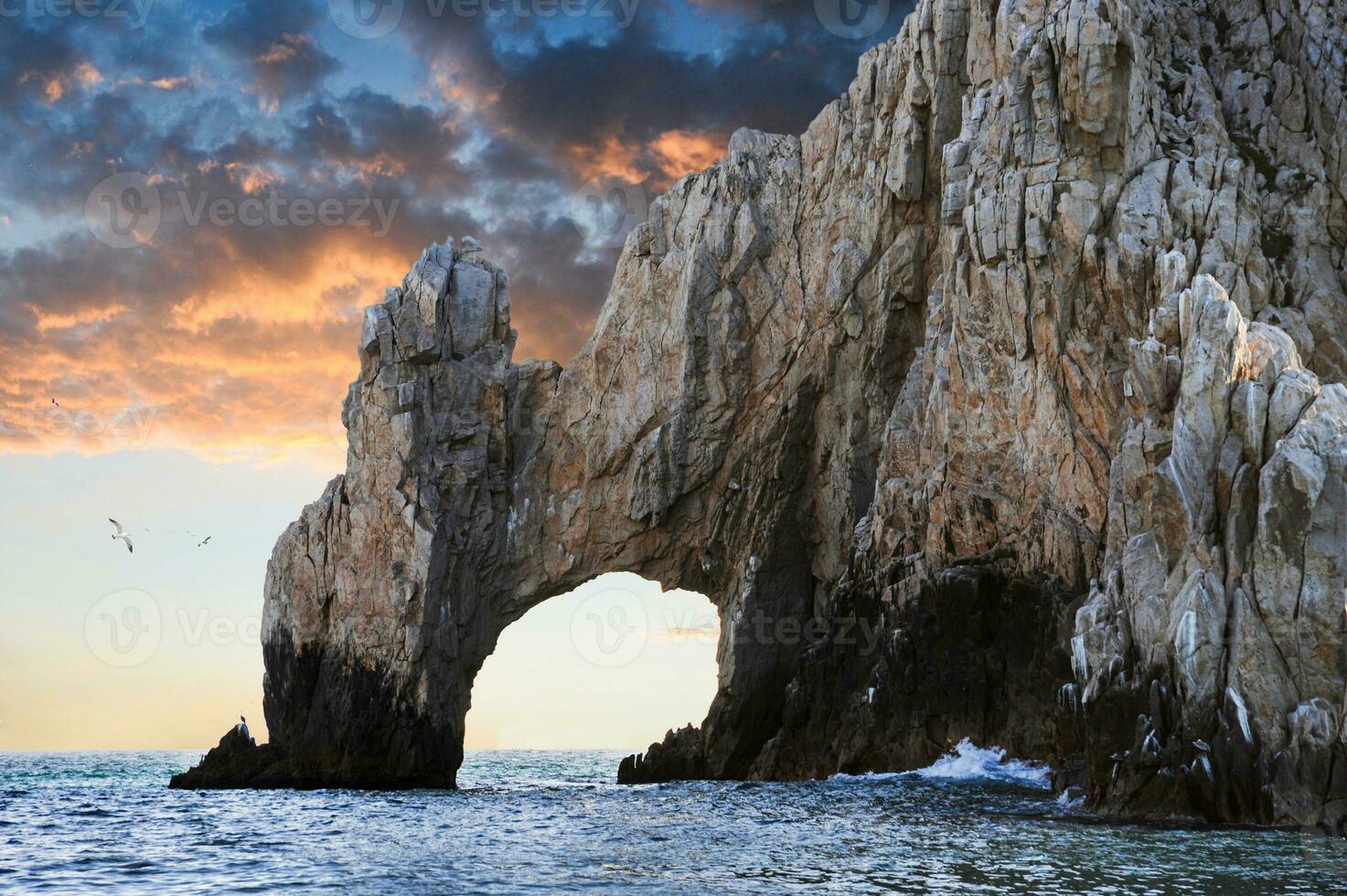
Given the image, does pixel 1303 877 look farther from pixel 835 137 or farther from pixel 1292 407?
pixel 835 137

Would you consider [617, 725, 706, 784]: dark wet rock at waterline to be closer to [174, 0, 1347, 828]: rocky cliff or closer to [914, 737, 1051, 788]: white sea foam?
[174, 0, 1347, 828]: rocky cliff

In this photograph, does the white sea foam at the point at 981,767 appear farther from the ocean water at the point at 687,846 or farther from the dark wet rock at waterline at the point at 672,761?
the dark wet rock at waterline at the point at 672,761

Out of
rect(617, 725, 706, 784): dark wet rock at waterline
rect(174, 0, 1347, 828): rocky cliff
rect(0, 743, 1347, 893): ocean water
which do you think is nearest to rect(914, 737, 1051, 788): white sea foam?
rect(0, 743, 1347, 893): ocean water

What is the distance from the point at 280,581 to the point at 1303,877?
42.2 metres

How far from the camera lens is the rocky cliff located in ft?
85.2

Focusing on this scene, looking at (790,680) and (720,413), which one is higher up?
(720,413)

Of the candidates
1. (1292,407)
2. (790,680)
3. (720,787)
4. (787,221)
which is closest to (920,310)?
(787,221)

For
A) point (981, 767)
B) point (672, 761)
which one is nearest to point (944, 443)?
point (981, 767)

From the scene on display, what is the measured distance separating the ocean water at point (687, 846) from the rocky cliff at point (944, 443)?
2.82 meters

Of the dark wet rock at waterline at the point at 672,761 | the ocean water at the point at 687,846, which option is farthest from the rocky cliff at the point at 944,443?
the ocean water at the point at 687,846

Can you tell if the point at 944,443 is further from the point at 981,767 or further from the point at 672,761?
the point at 672,761

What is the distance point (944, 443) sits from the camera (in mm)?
42375

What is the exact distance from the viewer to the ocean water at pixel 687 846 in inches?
754

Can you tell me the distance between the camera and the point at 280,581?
52.1m
